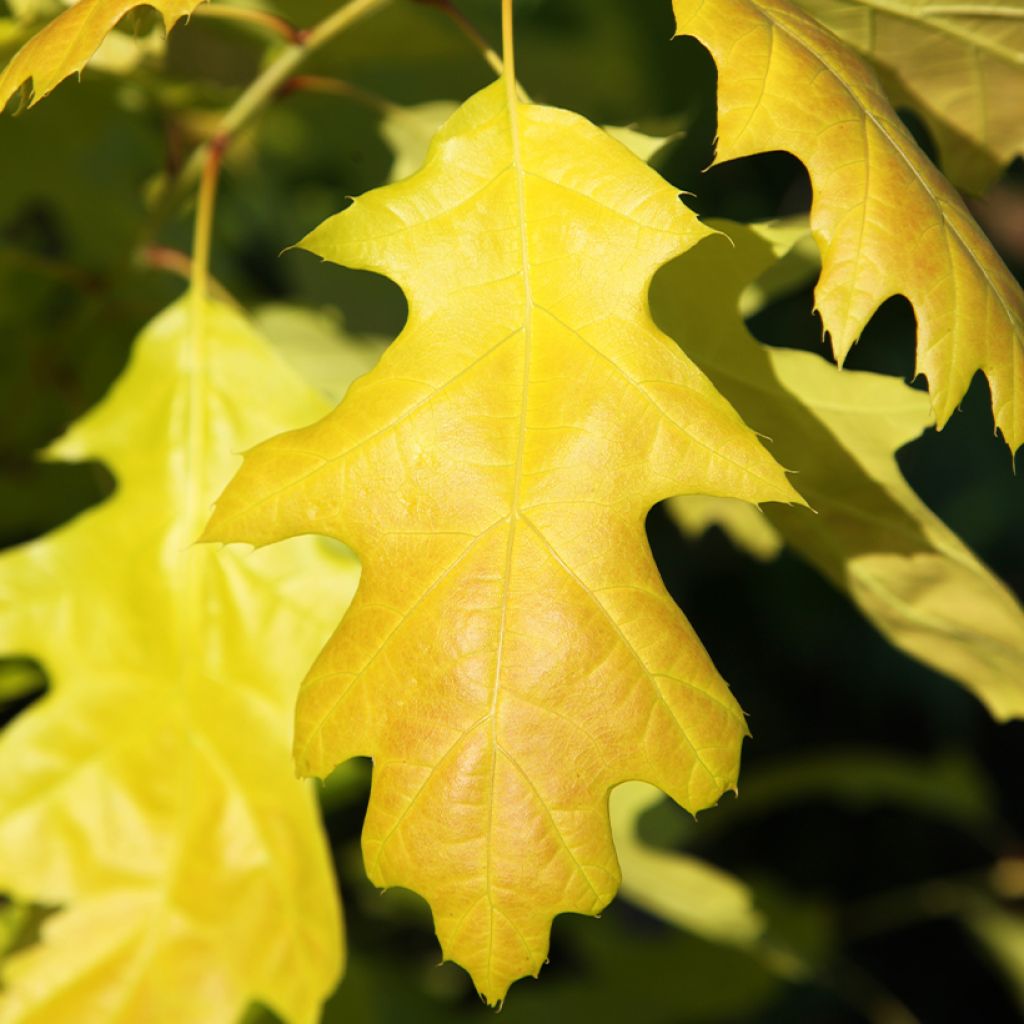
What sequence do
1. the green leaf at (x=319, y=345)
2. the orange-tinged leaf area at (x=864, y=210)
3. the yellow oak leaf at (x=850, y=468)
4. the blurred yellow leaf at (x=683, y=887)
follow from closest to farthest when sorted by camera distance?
the orange-tinged leaf area at (x=864, y=210)
the yellow oak leaf at (x=850, y=468)
the green leaf at (x=319, y=345)
the blurred yellow leaf at (x=683, y=887)

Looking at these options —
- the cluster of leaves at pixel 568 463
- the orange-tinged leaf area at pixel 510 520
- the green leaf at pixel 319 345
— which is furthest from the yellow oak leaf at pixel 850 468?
the green leaf at pixel 319 345

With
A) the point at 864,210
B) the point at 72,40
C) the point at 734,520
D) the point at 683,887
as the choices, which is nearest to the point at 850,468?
the point at 864,210

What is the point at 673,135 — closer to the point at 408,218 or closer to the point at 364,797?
the point at 408,218

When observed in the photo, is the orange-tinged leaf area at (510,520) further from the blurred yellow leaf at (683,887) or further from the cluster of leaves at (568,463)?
the blurred yellow leaf at (683,887)

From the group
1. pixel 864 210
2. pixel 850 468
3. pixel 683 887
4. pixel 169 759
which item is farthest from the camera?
pixel 683 887

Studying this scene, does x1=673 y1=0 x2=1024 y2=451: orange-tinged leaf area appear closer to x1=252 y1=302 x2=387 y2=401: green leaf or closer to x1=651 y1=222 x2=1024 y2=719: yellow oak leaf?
x1=651 y1=222 x2=1024 y2=719: yellow oak leaf

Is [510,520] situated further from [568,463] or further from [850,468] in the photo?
[850,468]

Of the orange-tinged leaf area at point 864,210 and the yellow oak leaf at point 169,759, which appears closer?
the orange-tinged leaf area at point 864,210
